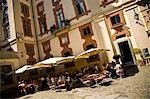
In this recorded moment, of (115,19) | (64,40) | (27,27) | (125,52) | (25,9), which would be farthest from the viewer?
(25,9)

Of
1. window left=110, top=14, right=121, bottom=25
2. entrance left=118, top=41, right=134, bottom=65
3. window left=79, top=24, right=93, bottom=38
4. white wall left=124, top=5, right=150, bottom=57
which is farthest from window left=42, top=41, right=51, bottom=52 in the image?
white wall left=124, top=5, right=150, bottom=57

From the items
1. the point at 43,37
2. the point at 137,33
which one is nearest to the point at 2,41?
the point at 43,37

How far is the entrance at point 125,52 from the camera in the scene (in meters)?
19.2

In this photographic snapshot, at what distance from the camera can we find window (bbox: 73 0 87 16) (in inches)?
876

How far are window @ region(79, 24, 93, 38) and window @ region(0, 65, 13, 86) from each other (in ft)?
30.8

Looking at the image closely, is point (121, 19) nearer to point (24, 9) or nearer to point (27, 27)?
point (27, 27)

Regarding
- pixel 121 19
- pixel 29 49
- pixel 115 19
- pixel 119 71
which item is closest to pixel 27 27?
pixel 29 49

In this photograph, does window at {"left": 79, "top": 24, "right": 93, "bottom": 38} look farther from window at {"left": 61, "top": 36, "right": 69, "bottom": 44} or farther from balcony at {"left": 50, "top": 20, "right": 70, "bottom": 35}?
window at {"left": 61, "top": 36, "right": 69, "bottom": 44}

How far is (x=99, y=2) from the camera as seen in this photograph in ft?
67.9

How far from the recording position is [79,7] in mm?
22734

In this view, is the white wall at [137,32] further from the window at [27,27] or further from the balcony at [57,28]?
the window at [27,27]

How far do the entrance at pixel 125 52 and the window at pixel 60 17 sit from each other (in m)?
8.17

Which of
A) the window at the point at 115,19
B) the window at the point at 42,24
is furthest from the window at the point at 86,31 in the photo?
the window at the point at 42,24

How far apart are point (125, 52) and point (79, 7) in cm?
770
